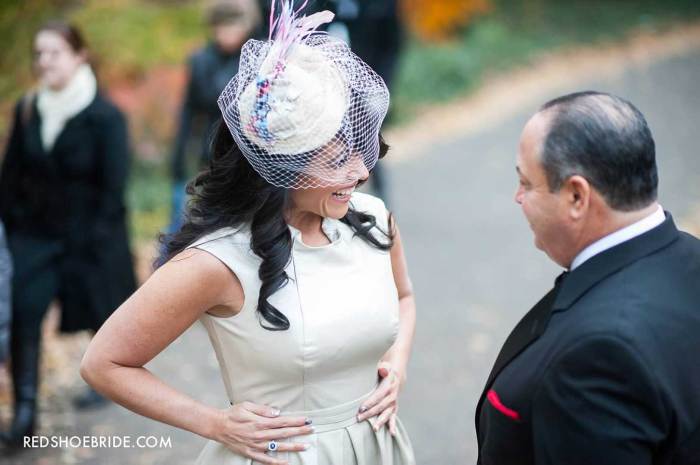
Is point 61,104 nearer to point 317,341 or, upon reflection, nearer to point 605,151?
point 317,341

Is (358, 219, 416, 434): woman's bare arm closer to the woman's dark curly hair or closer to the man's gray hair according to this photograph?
the woman's dark curly hair

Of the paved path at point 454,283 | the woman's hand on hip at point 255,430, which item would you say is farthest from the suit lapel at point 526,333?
the paved path at point 454,283

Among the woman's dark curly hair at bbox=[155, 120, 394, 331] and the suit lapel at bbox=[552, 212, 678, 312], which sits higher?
the suit lapel at bbox=[552, 212, 678, 312]

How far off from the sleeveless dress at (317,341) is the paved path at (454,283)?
87.0 inches

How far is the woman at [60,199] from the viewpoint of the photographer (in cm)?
490

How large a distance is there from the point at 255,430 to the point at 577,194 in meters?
1.15

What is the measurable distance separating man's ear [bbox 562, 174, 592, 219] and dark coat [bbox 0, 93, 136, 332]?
11.5 feet

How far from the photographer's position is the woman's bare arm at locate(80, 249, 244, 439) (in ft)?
8.25

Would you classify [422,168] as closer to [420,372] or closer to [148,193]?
[148,193]

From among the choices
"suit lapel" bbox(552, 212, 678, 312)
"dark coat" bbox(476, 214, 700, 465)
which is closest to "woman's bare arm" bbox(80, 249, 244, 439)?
"dark coat" bbox(476, 214, 700, 465)

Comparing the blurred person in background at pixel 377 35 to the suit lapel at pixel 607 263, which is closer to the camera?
the suit lapel at pixel 607 263

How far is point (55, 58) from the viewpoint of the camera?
199 inches

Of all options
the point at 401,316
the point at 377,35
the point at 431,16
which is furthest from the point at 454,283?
the point at 431,16

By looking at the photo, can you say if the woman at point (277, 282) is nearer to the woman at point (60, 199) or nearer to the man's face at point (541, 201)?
the man's face at point (541, 201)
